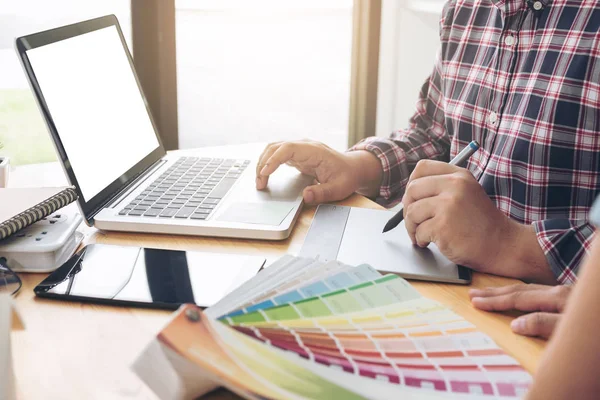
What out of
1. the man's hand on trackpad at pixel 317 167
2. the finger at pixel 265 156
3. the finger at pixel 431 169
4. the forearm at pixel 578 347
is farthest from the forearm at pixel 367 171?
the forearm at pixel 578 347

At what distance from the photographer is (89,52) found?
1090 mm

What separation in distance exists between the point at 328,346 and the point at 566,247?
467 millimetres

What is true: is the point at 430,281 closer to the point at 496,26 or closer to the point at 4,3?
the point at 496,26

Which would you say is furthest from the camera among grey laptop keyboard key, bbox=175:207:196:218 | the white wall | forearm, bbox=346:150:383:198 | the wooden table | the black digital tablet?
the white wall

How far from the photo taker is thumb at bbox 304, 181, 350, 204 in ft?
3.45

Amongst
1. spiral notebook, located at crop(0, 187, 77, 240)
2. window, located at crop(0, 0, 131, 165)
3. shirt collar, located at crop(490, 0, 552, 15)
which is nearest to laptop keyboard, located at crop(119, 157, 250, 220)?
spiral notebook, located at crop(0, 187, 77, 240)

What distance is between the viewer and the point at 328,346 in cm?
55

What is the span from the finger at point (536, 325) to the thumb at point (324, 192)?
447 mm

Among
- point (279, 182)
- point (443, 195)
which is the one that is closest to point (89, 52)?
point (279, 182)

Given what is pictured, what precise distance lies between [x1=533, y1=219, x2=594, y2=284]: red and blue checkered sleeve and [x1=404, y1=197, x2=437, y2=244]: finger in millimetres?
156

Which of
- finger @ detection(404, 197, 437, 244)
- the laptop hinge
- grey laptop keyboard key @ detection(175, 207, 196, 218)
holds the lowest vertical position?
grey laptop keyboard key @ detection(175, 207, 196, 218)

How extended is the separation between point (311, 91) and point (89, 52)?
1636 mm

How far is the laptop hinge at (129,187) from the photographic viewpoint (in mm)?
972

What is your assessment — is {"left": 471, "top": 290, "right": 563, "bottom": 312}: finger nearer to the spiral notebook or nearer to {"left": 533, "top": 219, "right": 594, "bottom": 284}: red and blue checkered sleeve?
{"left": 533, "top": 219, "right": 594, "bottom": 284}: red and blue checkered sleeve
